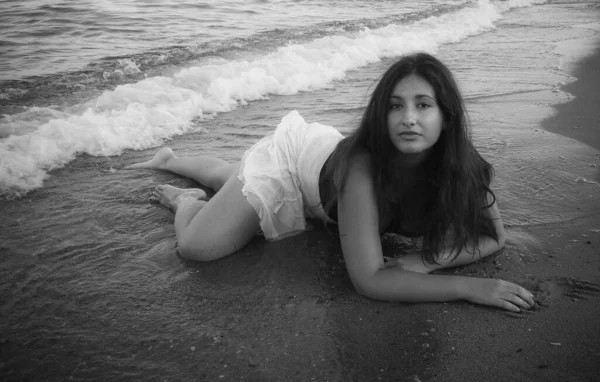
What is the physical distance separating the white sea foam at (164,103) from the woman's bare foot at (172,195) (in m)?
1.01

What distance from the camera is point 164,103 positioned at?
6297 millimetres

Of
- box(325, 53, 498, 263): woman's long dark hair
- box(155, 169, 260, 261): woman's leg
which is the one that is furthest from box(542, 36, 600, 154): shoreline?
box(155, 169, 260, 261): woman's leg

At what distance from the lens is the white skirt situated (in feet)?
10.7

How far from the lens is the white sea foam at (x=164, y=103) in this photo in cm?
455

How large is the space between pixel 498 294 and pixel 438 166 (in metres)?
0.79

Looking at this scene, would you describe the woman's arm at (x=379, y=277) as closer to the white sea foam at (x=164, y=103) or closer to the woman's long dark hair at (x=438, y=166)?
the woman's long dark hair at (x=438, y=166)

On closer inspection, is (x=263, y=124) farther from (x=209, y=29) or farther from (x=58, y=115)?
(x=209, y=29)

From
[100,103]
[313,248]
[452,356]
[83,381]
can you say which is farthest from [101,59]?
[452,356]

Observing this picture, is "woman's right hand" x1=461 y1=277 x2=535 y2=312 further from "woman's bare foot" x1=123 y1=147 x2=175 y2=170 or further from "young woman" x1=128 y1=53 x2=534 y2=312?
"woman's bare foot" x1=123 y1=147 x2=175 y2=170

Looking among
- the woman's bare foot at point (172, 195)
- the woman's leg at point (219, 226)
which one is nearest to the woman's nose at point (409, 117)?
the woman's leg at point (219, 226)

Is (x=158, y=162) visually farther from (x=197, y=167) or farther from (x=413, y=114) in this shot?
(x=413, y=114)

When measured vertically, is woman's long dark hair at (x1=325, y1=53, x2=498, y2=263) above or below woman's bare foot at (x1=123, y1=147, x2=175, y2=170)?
above

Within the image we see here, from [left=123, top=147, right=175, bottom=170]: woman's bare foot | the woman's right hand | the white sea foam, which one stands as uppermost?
the white sea foam

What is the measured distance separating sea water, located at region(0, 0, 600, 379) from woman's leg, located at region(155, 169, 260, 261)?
13 centimetres
